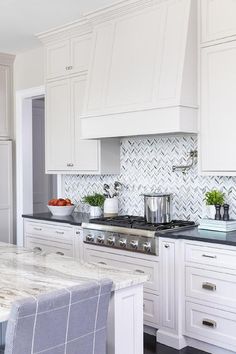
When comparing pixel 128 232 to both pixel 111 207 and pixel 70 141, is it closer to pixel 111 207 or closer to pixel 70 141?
pixel 111 207

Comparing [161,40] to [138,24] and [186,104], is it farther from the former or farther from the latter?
[186,104]

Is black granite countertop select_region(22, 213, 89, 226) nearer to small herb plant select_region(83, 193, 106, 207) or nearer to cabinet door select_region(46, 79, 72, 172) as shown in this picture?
small herb plant select_region(83, 193, 106, 207)

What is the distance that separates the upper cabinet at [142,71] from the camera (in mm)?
3523

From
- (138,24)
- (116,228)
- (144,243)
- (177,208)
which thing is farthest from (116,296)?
(138,24)

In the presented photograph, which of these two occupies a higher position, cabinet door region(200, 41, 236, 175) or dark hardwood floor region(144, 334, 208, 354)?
cabinet door region(200, 41, 236, 175)

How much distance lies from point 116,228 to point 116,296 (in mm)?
1859

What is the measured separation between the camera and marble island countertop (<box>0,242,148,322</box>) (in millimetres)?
1845

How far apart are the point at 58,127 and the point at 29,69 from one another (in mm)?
1167

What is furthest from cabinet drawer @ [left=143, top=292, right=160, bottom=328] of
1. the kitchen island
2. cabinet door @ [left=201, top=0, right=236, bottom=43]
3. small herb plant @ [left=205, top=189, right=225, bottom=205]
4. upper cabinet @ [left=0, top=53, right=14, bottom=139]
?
upper cabinet @ [left=0, top=53, right=14, bottom=139]

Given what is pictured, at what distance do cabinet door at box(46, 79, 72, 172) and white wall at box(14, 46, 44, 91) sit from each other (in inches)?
21.3

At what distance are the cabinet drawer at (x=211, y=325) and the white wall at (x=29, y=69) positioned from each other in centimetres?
A: 328

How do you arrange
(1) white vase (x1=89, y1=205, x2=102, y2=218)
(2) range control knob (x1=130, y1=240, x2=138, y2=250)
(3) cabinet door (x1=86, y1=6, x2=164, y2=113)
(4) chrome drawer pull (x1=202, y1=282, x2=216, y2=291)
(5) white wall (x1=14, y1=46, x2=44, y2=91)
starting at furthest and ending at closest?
(5) white wall (x1=14, y1=46, x2=44, y2=91) < (1) white vase (x1=89, y1=205, x2=102, y2=218) < (3) cabinet door (x1=86, y1=6, x2=164, y2=113) < (2) range control knob (x1=130, y1=240, x2=138, y2=250) < (4) chrome drawer pull (x1=202, y1=282, x2=216, y2=291)

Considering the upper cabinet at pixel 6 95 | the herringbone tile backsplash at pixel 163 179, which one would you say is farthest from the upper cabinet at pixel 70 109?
the upper cabinet at pixel 6 95

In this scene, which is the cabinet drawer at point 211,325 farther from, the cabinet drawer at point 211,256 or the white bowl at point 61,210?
the white bowl at point 61,210
